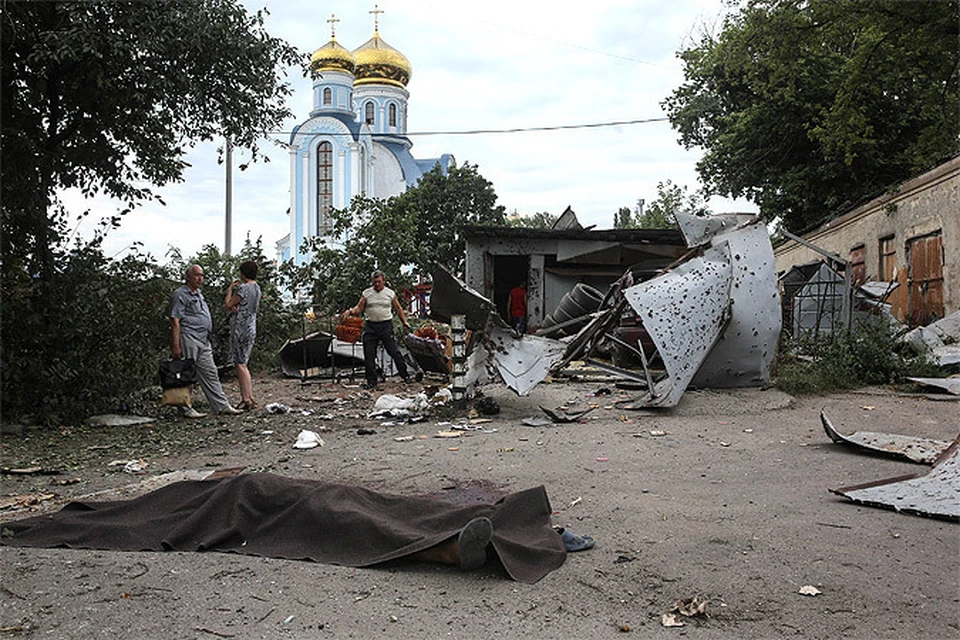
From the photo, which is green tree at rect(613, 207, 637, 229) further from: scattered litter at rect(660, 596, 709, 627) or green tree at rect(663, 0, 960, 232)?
scattered litter at rect(660, 596, 709, 627)

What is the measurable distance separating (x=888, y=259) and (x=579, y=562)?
1665 centimetres

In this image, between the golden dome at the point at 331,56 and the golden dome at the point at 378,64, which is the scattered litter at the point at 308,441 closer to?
the golden dome at the point at 331,56

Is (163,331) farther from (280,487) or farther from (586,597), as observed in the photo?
(586,597)

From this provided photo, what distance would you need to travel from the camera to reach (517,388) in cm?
788

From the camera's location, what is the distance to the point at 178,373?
8109mm

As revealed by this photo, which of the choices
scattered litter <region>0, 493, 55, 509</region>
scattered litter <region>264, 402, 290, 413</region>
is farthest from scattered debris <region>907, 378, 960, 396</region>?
scattered litter <region>0, 493, 55, 509</region>

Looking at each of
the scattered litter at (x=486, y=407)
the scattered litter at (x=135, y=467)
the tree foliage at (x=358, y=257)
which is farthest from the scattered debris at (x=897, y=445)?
the tree foliage at (x=358, y=257)

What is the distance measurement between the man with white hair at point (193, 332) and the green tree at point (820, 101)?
12.1m

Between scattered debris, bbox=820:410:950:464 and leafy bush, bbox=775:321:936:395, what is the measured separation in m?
3.37

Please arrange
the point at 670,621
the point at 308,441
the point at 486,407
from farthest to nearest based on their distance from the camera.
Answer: the point at 486,407 → the point at 308,441 → the point at 670,621

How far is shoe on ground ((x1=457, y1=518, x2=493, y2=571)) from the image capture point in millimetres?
3111

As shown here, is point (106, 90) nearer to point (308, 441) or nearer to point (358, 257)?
point (308, 441)

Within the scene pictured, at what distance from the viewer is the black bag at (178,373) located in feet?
26.5

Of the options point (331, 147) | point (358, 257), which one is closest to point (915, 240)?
point (358, 257)
